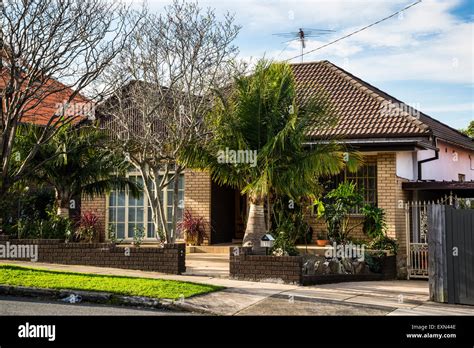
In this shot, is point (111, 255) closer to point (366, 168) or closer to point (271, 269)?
point (271, 269)

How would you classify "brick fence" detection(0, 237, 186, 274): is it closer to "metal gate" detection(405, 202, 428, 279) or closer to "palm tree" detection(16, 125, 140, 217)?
"palm tree" detection(16, 125, 140, 217)

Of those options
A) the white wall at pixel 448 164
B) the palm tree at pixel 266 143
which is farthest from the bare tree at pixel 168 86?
the white wall at pixel 448 164

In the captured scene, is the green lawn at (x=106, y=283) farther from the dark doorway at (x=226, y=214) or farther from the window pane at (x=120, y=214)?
the window pane at (x=120, y=214)

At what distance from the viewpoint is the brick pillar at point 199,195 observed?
19.0 meters

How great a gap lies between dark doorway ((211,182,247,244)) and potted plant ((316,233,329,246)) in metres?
3.48

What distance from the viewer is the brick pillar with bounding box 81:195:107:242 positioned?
66.3ft

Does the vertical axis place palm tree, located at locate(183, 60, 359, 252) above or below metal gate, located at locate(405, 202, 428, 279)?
above

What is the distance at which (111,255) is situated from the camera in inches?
570

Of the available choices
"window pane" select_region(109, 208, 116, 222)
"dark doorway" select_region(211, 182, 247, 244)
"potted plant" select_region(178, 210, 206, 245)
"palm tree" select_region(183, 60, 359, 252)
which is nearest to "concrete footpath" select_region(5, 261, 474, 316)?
"palm tree" select_region(183, 60, 359, 252)

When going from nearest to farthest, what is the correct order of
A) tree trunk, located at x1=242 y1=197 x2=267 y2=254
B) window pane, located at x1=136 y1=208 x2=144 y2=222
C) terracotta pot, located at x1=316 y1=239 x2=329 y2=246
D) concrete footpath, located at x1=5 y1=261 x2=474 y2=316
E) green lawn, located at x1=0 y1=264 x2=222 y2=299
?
1. concrete footpath, located at x1=5 y1=261 x2=474 y2=316
2. green lawn, located at x1=0 y1=264 x2=222 y2=299
3. tree trunk, located at x1=242 y1=197 x2=267 y2=254
4. terracotta pot, located at x1=316 y1=239 x2=329 y2=246
5. window pane, located at x1=136 y1=208 x2=144 y2=222

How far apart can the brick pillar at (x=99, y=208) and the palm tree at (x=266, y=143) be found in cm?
718

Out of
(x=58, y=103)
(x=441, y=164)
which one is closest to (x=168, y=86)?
(x=58, y=103)

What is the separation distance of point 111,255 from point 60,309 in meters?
4.49
